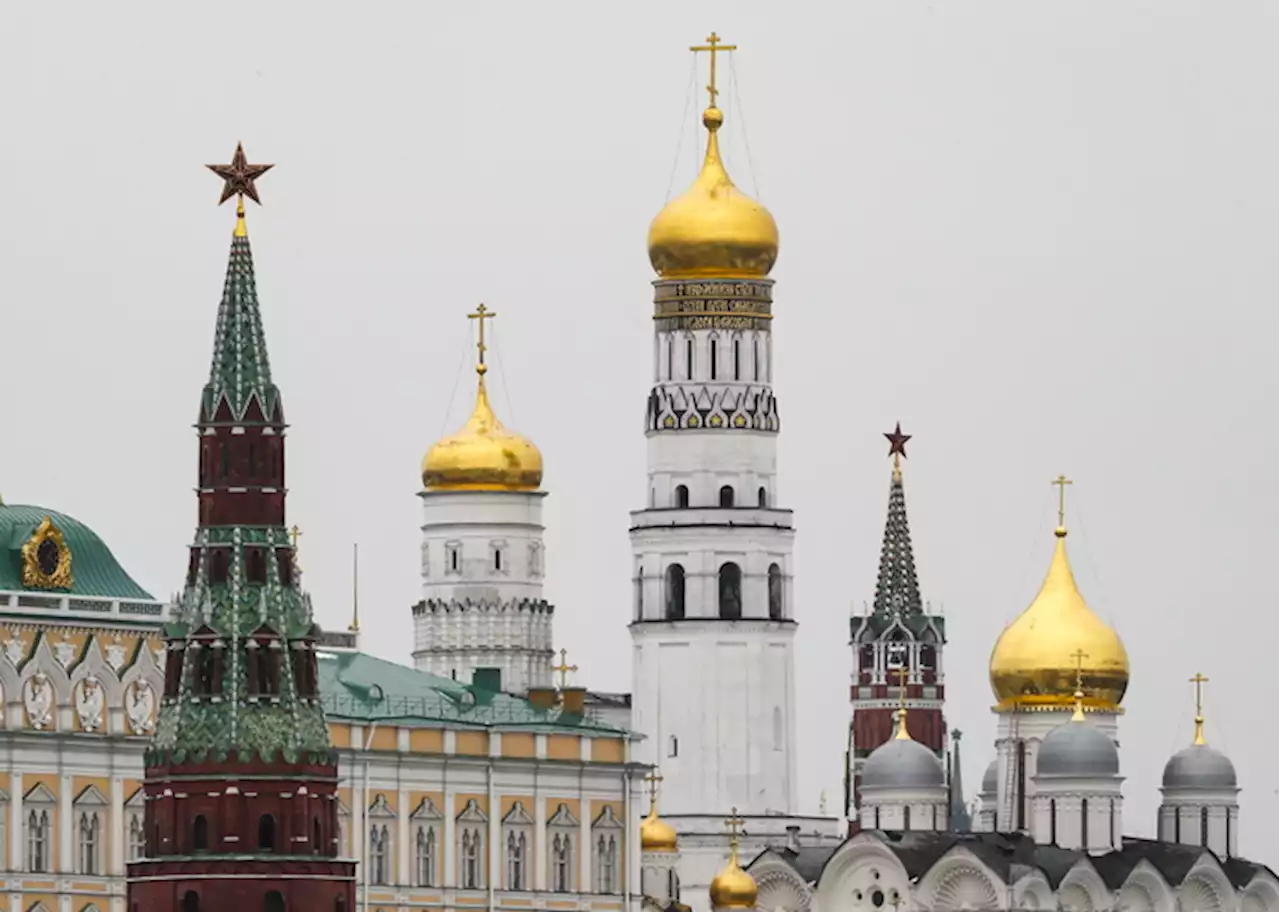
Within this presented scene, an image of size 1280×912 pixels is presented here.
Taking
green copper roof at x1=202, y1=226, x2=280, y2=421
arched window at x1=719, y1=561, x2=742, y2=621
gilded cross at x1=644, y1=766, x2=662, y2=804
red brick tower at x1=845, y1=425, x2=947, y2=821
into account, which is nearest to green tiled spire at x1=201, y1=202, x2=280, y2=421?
green copper roof at x1=202, y1=226, x2=280, y2=421

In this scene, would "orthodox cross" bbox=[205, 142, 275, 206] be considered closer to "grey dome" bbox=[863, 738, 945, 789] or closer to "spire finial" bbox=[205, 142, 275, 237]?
"spire finial" bbox=[205, 142, 275, 237]

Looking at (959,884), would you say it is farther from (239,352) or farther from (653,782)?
(239,352)

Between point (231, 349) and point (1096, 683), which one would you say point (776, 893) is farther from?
point (231, 349)

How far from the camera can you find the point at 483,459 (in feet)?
612

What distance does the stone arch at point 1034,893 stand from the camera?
174 metres

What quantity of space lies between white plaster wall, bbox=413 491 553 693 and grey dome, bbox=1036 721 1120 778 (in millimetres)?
13946

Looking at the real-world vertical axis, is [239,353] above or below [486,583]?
below

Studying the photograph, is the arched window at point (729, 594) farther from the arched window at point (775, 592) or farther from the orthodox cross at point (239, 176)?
the orthodox cross at point (239, 176)

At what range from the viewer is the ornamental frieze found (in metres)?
173

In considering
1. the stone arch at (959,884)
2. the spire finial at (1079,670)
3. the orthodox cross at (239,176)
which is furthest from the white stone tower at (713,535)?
the orthodox cross at (239,176)

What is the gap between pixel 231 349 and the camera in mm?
111188

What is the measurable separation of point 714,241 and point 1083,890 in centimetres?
1708

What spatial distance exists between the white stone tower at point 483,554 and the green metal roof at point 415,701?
21271mm

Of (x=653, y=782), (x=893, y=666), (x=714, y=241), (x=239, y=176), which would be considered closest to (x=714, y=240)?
(x=714, y=241)
